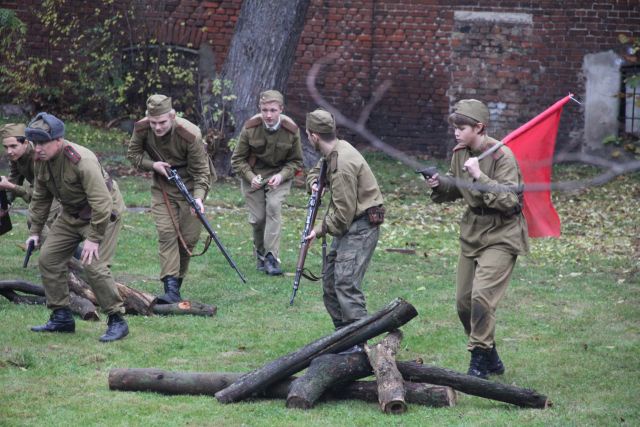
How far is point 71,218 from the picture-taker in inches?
340

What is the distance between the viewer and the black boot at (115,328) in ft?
28.5

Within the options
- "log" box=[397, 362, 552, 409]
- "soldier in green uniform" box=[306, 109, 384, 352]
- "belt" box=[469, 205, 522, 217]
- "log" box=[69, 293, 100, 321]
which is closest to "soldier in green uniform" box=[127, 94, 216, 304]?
"log" box=[69, 293, 100, 321]

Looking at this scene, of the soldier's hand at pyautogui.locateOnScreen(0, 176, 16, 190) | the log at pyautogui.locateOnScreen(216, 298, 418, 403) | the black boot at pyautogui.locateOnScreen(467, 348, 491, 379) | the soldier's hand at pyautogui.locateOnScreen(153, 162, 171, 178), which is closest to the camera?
the log at pyautogui.locateOnScreen(216, 298, 418, 403)

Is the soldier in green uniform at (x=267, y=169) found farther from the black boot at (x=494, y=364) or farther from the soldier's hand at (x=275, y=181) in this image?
the black boot at (x=494, y=364)

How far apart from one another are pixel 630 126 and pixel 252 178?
36.5 feet

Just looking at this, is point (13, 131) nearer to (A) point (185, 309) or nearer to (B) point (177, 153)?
(B) point (177, 153)

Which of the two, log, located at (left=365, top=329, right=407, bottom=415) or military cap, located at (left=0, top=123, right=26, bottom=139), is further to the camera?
military cap, located at (left=0, top=123, right=26, bottom=139)

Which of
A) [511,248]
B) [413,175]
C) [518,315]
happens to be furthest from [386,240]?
[511,248]

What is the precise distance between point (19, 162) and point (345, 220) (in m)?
3.65

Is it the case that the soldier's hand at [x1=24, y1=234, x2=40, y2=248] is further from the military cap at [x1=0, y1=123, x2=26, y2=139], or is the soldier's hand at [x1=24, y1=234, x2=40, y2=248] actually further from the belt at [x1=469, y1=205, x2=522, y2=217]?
the belt at [x1=469, y1=205, x2=522, y2=217]

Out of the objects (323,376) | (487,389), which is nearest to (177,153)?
(323,376)

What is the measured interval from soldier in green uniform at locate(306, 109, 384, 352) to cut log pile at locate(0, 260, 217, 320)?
204 centimetres

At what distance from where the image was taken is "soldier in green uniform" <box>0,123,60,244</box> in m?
9.69

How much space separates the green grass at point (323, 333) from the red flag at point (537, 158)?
114 centimetres
